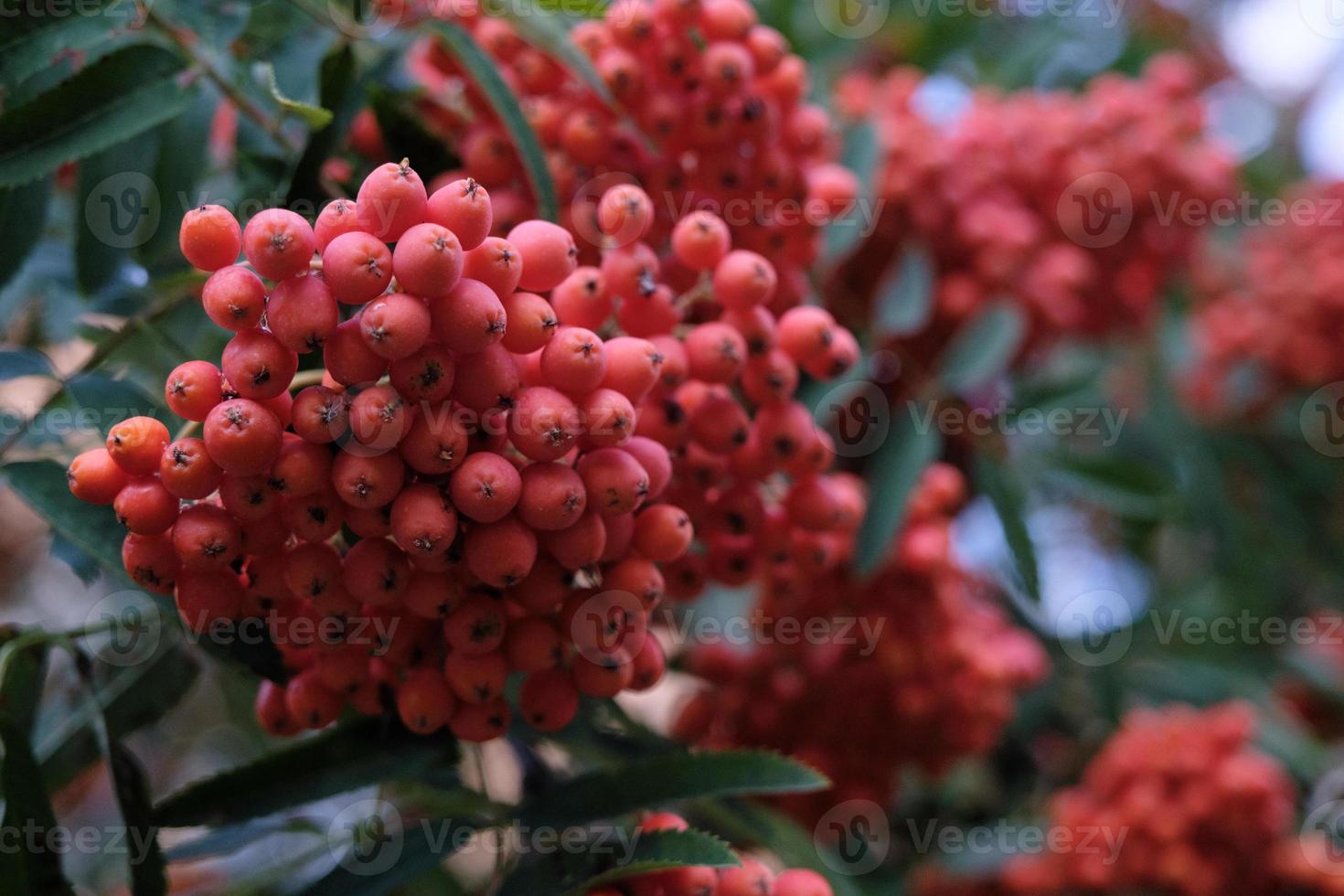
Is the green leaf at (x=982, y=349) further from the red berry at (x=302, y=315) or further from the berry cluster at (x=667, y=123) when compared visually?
the red berry at (x=302, y=315)

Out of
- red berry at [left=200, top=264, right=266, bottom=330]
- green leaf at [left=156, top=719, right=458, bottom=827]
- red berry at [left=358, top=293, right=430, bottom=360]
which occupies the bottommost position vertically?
green leaf at [left=156, top=719, right=458, bottom=827]

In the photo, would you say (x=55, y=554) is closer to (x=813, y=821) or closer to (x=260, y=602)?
(x=260, y=602)

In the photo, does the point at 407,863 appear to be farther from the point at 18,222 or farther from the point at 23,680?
the point at 18,222

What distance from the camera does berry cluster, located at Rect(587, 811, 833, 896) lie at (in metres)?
1.18

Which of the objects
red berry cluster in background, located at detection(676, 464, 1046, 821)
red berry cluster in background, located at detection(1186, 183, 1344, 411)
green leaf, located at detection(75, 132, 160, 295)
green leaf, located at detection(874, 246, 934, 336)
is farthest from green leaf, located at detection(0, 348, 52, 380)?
red berry cluster in background, located at detection(1186, 183, 1344, 411)

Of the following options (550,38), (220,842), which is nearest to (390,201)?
(550,38)

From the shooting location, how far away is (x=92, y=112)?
1.33 m

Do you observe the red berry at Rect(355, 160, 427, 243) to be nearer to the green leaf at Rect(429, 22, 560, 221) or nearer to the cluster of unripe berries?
the green leaf at Rect(429, 22, 560, 221)

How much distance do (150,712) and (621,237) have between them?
1021 mm

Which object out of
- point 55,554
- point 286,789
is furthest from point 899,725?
point 55,554

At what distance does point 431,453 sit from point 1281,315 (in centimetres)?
279

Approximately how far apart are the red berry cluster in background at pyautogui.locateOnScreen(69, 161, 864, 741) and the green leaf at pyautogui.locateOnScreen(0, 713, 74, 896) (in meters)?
0.25

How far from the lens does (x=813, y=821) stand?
7.40 feet

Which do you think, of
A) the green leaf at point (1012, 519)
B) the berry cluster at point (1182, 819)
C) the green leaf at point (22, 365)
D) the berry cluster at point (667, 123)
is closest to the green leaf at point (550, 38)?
the berry cluster at point (667, 123)
